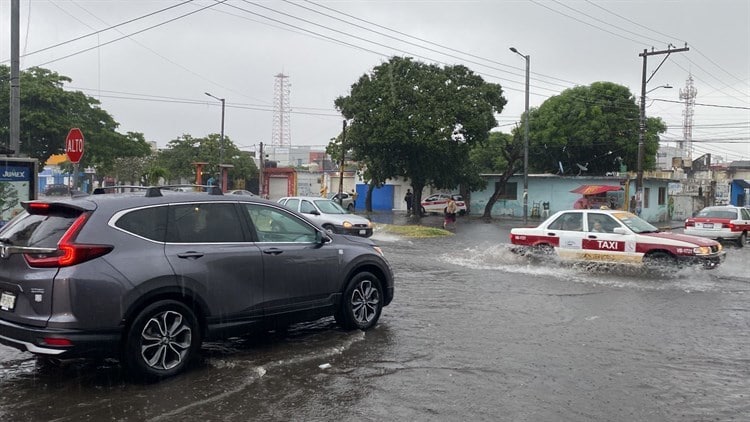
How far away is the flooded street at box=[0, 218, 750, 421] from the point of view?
197 inches

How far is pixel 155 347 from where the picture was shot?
18.3 feet

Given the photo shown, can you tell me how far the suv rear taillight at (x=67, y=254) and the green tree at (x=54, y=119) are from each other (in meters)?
32.1

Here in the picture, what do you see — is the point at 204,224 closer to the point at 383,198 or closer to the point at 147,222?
the point at 147,222

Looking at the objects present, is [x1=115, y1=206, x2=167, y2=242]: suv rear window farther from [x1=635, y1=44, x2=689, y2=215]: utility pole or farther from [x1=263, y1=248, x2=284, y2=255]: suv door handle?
[x1=635, y1=44, x2=689, y2=215]: utility pole

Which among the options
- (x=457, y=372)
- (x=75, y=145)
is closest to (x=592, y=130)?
(x=75, y=145)

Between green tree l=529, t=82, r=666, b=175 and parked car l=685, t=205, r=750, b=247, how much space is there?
70.9 ft

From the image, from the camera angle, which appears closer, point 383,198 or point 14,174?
point 14,174

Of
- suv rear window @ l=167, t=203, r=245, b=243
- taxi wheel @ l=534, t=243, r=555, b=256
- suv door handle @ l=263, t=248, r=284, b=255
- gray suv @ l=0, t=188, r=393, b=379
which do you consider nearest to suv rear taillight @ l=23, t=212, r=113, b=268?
gray suv @ l=0, t=188, r=393, b=379

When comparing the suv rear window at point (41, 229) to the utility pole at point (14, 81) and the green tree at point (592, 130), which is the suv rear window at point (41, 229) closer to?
the utility pole at point (14, 81)

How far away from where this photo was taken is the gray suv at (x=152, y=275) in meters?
5.10

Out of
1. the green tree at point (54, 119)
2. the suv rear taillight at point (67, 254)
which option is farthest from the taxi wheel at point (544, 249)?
the green tree at point (54, 119)

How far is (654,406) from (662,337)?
8.91 feet

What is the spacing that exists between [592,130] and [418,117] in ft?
49.2

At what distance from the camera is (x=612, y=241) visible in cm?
1323
